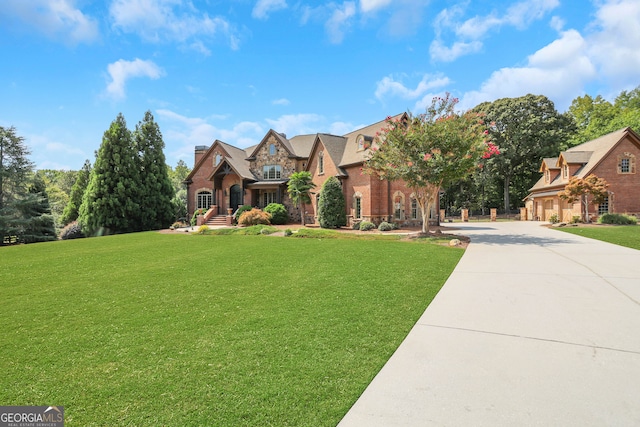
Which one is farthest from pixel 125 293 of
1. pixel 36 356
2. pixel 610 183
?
pixel 610 183

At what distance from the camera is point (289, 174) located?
29641 mm

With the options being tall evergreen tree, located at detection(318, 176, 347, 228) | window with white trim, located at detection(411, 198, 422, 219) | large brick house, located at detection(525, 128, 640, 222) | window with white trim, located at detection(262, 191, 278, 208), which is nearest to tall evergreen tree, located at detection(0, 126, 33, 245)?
window with white trim, located at detection(262, 191, 278, 208)

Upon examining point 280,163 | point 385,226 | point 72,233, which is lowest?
point 72,233

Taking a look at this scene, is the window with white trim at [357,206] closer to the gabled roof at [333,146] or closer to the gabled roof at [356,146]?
the gabled roof at [333,146]

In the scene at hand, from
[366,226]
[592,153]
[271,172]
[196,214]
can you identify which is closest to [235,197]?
[196,214]

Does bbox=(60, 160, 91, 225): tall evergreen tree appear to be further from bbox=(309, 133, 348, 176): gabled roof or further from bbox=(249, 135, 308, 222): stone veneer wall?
bbox=(309, 133, 348, 176): gabled roof

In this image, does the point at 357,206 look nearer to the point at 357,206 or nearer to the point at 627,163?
the point at 357,206

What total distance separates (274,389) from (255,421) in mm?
417

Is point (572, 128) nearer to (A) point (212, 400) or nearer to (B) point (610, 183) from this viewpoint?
(B) point (610, 183)

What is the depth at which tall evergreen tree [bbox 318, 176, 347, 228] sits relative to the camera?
75.3 feet

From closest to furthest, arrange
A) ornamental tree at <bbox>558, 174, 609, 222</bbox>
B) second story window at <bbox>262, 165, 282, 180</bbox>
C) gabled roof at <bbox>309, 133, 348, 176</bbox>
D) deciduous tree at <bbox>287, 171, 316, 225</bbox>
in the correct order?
ornamental tree at <bbox>558, 174, 609, 222</bbox> < deciduous tree at <bbox>287, 171, 316, 225</bbox> < gabled roof at <bbox>309, 133, 348, 176</bbox> < second story window at <bbox>262, 165, 282, 180</bbox>

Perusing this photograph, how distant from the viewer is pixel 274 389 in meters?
2.89

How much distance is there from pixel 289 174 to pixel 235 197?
6.03 m

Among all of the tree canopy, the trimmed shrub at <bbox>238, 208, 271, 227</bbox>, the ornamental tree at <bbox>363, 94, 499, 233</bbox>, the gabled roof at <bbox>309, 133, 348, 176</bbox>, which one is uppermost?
the tree canopy
